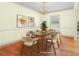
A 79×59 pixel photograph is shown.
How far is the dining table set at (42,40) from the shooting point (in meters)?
2.44

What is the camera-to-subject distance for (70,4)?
2.40 m

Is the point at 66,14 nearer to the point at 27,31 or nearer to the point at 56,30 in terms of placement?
the point at 56,30

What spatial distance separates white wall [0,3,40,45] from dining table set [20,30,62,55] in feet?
0.39

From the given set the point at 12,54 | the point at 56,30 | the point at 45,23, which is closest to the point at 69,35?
the point at 56,30

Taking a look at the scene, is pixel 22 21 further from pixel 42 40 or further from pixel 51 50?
pixel 51 50

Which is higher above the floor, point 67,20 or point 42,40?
point 67,20

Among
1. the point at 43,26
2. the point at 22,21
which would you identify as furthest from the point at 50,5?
the point at 22,21

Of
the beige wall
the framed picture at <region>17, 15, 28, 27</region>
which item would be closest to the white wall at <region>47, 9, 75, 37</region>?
the beige wall

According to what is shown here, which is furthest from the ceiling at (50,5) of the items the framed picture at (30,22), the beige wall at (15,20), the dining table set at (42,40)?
the dining table set at (42,40)

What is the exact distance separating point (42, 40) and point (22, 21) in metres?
0.45

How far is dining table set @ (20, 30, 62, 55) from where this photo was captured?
96.0 inches

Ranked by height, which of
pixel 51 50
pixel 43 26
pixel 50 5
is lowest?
pixel 51 50

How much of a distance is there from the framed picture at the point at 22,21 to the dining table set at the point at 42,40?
6.4 inches

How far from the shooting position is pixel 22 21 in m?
2.45
